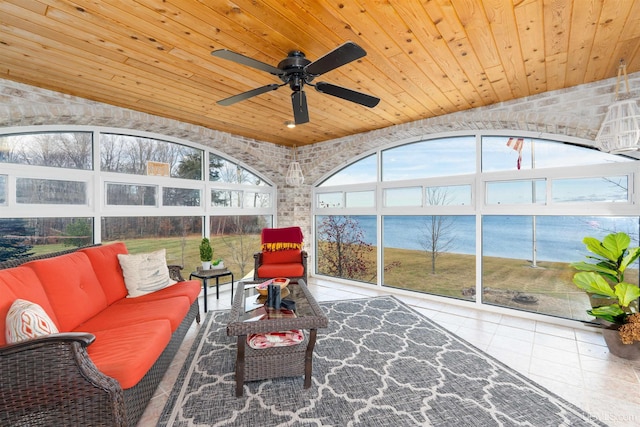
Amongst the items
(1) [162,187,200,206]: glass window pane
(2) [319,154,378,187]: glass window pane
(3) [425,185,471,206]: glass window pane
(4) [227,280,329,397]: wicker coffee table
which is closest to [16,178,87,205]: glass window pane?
(1) [162,187,200,206]: glass window pane

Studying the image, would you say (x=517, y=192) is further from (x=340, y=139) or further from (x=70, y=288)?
(x=70, y=288)

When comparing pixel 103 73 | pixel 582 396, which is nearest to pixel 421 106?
pixel 582 396

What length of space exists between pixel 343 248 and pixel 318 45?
13.1ft

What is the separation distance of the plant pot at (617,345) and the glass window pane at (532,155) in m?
1.76

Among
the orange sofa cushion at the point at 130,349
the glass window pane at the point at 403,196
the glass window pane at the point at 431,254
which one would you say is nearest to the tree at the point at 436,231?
the glass window pane at the point at 431,254

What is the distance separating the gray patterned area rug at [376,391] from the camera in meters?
1.90

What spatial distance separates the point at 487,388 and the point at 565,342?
4.73ft

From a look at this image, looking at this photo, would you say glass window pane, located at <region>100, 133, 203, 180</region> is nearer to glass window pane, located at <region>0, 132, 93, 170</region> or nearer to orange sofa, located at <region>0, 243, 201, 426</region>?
glass window pane, located at <region>0, 132, 93, 170</region>

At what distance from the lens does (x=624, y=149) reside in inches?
98.3

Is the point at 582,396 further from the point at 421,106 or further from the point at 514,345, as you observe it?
the point at 421,106

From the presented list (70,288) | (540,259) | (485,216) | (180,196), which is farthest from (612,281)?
(180,196)

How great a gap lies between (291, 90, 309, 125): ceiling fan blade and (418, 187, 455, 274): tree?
275cm

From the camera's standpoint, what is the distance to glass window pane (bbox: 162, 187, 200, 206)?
14.2 ft

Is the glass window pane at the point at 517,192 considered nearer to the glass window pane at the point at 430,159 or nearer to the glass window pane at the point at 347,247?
the glass window pane at the point at 430,159
